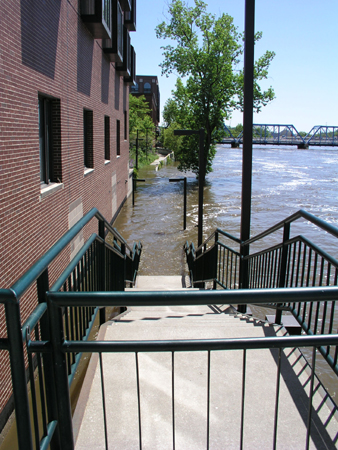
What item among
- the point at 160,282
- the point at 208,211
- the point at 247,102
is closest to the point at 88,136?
the point at 160,282

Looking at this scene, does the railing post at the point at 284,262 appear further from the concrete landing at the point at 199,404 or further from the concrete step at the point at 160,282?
the concrete step at the point at 160,282

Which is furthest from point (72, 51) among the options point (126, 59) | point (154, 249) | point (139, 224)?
point (139, 224)

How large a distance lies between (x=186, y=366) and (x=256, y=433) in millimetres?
860

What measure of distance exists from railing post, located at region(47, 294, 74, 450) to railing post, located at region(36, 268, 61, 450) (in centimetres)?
4

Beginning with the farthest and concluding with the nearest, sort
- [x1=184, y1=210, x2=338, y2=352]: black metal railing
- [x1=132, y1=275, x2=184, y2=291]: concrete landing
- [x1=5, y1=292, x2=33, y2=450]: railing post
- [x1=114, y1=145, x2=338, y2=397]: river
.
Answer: [x1=114, y1=145, x2=338, y2=397]: river < [x1=132, y1=275, x2=184, y2=291]: concrete landing < [x1=184, y1=210, x2=338, y2=352]: black metal railing < [x1=5, y1=292, x2=33, y2=450]: railing post

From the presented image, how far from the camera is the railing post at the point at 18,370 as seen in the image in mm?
1731

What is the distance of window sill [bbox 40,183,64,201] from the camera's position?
7.55 metres

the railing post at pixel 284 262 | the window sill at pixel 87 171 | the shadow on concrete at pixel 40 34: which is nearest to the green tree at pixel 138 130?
the window sill at pixel 87 171

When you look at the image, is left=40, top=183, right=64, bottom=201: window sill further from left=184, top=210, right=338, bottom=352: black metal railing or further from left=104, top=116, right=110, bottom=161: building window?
left=104, top=116, right=110, bottom=161: building window

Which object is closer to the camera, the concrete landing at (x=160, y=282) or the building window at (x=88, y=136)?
the concrete landing at (x=160, y=282)

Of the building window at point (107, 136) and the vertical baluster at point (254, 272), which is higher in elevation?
the building window at point (107, 136)

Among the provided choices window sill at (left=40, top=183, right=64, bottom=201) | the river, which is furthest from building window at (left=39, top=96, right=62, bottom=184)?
the river

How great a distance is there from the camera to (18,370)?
181 cm

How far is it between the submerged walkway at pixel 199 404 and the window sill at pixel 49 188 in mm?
4390
